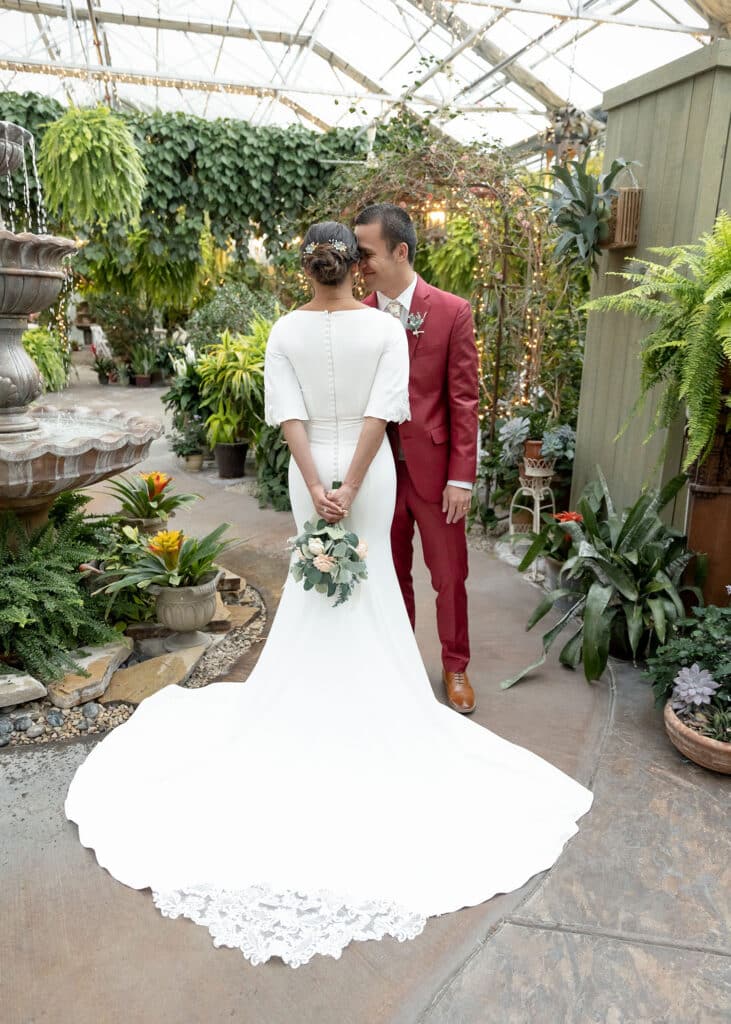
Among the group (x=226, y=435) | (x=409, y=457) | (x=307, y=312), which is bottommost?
(x=226, y=435)

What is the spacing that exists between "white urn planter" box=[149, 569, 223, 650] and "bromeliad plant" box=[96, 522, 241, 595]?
0.13ft

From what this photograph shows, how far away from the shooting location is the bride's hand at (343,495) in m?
2.05

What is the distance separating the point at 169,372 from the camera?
13039mm

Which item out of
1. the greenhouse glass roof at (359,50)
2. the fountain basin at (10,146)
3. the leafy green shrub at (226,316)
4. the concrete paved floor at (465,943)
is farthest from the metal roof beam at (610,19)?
the concrete paved floor at (465,943)

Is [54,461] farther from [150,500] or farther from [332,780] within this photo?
[332,780]

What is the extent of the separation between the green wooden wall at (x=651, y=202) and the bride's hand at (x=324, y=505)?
135cm

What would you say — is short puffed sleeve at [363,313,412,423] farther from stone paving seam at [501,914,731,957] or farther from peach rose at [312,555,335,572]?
stone paving seam at [501,914,731,957]

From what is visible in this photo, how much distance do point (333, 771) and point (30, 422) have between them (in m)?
2.02

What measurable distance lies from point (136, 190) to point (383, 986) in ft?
19.2

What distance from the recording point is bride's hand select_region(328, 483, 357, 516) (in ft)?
6.74

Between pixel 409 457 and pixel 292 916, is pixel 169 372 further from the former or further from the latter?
pixel 292 916

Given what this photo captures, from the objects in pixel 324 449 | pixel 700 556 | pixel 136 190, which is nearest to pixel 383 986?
pixel 324 449

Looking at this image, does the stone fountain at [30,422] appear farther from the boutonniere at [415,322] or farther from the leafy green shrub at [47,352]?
the leafy green shrub at [47,352]

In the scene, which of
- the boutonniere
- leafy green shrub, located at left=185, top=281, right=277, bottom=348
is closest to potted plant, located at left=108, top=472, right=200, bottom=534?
the boutonniere
